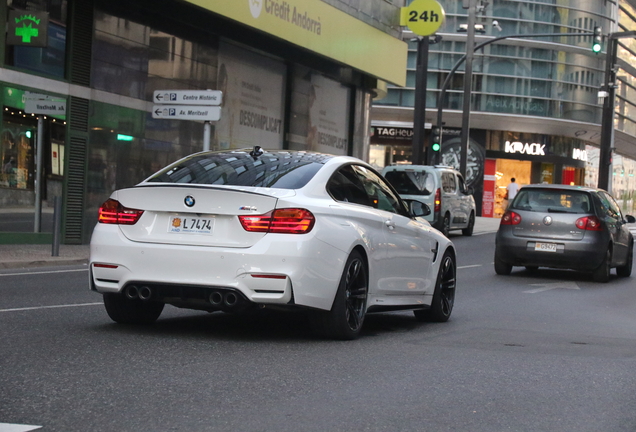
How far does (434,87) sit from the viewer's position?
5612 centimetres

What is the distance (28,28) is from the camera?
19.2 metres

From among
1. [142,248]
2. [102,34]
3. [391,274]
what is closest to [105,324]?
Answer: [142,248]

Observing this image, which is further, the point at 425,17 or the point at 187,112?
the point at 425,17

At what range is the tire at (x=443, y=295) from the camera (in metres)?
10.0

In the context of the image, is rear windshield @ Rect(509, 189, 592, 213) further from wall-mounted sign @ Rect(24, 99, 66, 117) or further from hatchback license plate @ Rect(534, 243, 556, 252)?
wall-mounted sign @ Rect(24, 99, 66, 117)

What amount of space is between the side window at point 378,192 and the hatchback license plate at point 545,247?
786 centimetres

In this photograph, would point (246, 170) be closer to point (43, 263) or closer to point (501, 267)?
point (43, 263)

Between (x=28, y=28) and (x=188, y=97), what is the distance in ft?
10.8

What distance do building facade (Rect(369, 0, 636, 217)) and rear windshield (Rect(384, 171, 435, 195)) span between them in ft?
92.6

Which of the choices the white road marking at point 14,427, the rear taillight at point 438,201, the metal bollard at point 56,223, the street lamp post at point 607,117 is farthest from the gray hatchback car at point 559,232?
the street lamp post at point 607,117

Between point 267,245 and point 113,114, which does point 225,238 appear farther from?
point 113,114

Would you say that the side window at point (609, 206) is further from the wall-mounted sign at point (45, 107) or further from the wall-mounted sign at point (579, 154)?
the wall-mounted sign at point (579, 154)

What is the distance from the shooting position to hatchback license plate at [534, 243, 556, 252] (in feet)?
55.0

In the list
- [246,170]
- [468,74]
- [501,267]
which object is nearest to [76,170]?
[501,267]
